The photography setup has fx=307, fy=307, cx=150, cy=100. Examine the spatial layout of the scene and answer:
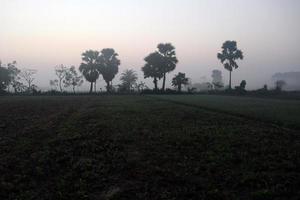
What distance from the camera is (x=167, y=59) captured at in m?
78.0

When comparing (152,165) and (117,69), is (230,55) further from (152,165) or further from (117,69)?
(152,165)

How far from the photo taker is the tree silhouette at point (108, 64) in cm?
8000

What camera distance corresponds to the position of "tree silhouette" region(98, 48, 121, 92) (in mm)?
80000

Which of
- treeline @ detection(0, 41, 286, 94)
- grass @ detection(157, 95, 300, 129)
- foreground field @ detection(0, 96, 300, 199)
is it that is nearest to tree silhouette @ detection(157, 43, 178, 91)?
treeline @ detection(0, 41, 286, 94)

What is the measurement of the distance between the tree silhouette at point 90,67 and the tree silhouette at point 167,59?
16.9 meters

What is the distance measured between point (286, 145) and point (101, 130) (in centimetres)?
823

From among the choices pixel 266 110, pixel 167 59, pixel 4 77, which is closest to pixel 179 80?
pixel 167 59

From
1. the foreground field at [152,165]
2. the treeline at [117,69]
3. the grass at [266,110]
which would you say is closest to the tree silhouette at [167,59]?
the treeline at [117,69]

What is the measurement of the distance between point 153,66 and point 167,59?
3.99 m

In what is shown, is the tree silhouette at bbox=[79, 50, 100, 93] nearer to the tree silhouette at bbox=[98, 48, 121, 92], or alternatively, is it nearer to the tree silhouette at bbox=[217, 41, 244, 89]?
the tree silhouette at bbox=[98, 48, 121, 92]

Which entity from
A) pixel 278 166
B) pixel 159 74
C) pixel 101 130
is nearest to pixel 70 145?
pixel 101 130

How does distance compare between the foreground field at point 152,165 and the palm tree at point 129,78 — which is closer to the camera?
the foreground field at point 152,165

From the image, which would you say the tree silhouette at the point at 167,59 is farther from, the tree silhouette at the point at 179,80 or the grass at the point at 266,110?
the grass at the point at 266,110

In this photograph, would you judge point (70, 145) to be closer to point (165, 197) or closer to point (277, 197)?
point (165, 197)
